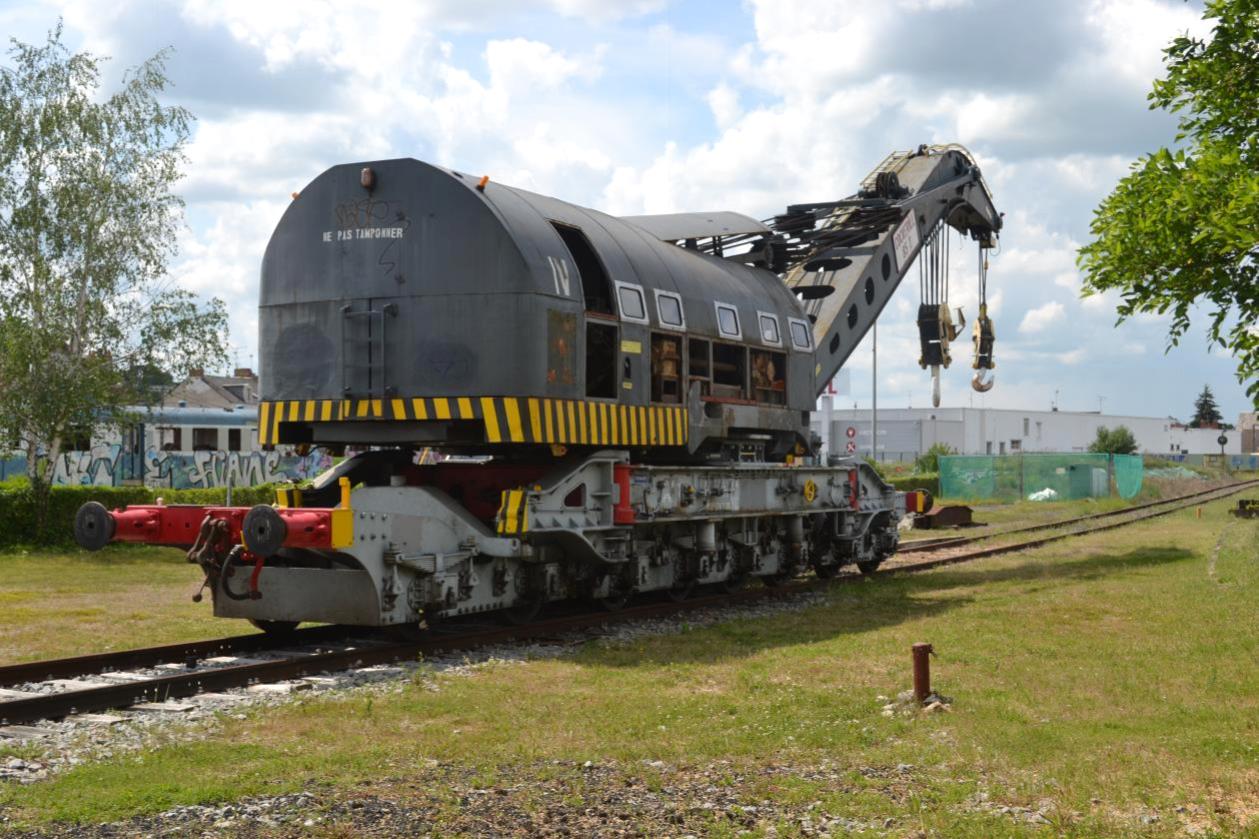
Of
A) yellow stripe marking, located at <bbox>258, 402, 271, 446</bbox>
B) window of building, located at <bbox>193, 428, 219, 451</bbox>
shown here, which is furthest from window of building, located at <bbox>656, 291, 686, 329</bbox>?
window of building, located at <bbox>193, 428, 219, 451</bbox>

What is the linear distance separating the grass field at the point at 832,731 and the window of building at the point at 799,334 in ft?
14.8

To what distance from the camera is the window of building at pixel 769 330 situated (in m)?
16.4

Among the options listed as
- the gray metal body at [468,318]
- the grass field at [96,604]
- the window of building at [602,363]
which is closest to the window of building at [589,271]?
the gray metal body at [468,318]

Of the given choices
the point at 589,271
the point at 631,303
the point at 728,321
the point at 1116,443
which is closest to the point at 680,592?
the point at 728,321

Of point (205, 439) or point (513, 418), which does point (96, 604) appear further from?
point (205, 439)

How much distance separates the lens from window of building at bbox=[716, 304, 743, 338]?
15.3 m

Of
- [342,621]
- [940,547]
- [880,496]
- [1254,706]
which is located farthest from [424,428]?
[940,547]

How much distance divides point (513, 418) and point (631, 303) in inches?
89.4

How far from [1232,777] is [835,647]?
5150mm

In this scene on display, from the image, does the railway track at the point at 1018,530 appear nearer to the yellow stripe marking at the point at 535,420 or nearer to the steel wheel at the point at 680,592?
the steel wheel at the point at 680,592

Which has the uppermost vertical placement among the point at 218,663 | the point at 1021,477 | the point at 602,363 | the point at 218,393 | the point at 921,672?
the point at 218,393

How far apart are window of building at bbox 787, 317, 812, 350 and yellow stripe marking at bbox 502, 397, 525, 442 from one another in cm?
622

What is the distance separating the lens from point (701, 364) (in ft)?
49.5

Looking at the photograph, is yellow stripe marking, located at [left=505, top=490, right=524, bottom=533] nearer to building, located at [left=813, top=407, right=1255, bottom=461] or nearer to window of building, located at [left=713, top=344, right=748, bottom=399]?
window of building, located at [left=713, top=344, right=748, bottom=399]
